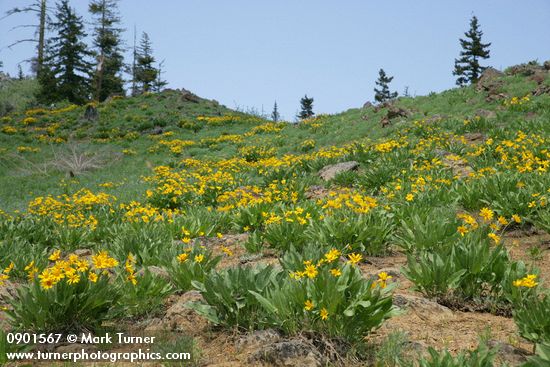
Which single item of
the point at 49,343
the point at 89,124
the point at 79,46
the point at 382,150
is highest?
the point at 79,46

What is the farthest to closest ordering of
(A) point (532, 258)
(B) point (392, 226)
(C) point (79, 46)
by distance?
(C) point (79, 46) < (B) point (392, 226) < (A) point (532, 258)

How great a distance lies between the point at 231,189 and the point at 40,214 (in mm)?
4235

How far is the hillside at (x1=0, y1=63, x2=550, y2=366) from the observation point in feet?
10.2

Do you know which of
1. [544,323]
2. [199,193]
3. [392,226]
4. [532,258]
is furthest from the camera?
[199,193]

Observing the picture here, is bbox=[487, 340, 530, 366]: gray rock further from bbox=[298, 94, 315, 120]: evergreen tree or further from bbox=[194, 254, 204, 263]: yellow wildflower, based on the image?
bbox=[298, 94, 315, 120]: evergreen tree

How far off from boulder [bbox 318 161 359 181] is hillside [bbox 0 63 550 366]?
72 mm

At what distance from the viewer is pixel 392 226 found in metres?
5.79

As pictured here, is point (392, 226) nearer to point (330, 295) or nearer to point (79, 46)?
point (330, 295)

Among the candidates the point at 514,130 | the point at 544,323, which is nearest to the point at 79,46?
the point at 514,130

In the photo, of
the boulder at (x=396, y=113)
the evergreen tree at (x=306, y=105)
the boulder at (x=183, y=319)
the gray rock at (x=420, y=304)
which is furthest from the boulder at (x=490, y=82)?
the evergreen tree at (x=306, y=105)

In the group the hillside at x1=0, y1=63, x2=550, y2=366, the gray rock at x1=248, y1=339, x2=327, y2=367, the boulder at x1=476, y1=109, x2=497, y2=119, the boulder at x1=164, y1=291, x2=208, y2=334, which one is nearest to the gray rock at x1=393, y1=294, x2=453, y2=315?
the hillside at x1=0, y1=63, x2=550, y2=366

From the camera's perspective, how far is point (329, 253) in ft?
12.7

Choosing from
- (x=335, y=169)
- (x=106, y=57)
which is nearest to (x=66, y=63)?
(x=106, y=57)

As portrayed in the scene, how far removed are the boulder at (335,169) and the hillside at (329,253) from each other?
72 mm
